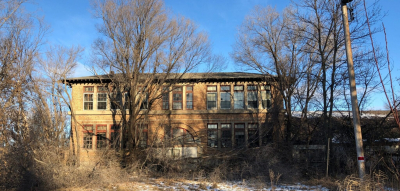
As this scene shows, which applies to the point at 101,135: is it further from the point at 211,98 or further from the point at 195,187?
the point at 195,187

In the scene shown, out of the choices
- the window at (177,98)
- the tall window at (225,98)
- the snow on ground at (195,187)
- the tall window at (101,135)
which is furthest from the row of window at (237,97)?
the snow on ground at (195,187)

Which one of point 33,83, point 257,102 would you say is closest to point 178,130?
point 257,102

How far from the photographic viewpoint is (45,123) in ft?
61.4

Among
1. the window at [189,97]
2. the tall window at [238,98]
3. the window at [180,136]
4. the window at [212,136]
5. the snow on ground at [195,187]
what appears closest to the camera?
the snow on ground at [195,187]

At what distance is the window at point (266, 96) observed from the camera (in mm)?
23641

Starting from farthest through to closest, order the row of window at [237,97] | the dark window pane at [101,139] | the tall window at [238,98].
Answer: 1. the tall window at [238,98]
2. the row of window at [237,97]
3. the dark window pane at [101,139]

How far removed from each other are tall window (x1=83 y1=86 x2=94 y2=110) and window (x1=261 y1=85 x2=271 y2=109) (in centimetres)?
1344

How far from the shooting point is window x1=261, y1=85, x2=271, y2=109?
Result: 77.6ft

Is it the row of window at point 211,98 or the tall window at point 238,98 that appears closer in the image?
the row of window at point 211,98

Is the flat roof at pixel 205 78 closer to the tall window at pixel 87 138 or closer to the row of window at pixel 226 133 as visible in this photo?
the row of window at pixel 226 133

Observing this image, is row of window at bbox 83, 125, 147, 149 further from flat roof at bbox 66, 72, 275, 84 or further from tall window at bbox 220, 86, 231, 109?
tall window at bbox 220, 86, 231, 109

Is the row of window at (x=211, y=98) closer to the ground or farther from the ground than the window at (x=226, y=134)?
farther from the ground

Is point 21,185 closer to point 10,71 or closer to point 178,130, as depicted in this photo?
point 10,71

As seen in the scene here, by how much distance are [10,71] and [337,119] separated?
1741cm
